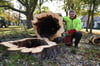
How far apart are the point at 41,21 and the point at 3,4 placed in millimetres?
13882

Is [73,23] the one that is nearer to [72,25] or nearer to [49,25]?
[72,25]

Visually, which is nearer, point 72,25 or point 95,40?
point 72,25

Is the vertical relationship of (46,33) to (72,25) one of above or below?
below

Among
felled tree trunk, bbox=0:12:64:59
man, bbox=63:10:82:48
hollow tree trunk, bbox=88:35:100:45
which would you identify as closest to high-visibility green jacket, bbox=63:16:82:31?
man, bbox=63:10:82:48

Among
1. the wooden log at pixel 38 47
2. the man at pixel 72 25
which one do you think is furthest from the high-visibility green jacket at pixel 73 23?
the wooden log at pixel 38 47

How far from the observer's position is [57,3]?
21984mm

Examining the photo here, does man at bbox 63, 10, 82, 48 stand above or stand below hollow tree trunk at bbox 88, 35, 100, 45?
above

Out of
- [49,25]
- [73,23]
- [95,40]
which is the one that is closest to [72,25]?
[73,23]

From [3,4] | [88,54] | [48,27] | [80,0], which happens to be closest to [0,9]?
[3,4]

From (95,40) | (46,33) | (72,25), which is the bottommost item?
(95,40)

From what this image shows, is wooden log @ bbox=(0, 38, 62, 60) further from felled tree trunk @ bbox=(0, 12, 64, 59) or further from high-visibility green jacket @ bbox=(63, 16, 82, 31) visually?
high-visibility green jacket @ bbox=(63, 16, 82, 31)

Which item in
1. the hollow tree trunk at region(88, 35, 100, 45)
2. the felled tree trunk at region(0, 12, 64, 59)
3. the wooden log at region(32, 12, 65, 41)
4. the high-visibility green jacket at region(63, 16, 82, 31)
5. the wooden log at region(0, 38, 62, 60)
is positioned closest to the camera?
the wooden log at region(0, 38, 62, 60)

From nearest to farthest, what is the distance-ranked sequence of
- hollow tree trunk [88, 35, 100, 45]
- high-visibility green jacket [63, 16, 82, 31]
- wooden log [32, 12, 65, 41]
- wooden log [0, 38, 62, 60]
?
1. wooden log [0, 38, 62, 60]
2. wooden log [32, 12, 65, 41]
3. high-visibility green jacket [63, 16, 82, 31]
4. hollow tree trunk [88, 35, 100, 45]

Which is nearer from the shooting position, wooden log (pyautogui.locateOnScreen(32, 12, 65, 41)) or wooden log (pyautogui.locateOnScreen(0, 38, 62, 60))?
wooden log (pyautogui.locateOnScreen(0, 38, 62, 60))
